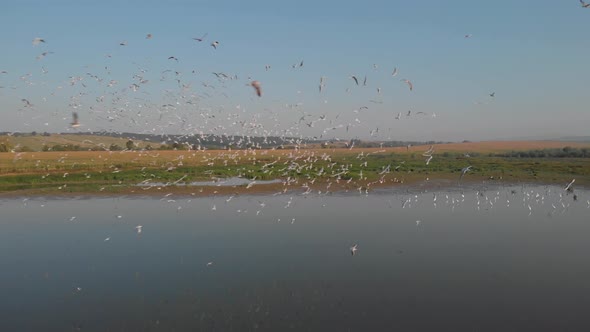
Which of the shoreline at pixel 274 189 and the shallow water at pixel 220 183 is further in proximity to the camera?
the shallow water at pixel 220 183

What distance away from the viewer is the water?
12609mm

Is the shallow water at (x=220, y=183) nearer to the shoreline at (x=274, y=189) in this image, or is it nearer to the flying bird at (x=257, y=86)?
the shoreline at (x=274, y=189)

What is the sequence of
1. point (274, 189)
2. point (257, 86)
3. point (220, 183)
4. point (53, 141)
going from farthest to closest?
point (53, 141) < point (220, 183) < point (274, 189) < point (257, 86)

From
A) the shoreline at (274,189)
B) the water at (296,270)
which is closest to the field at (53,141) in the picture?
the shoreline at (274,189)

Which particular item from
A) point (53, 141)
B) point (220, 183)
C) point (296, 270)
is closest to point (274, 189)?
point (220, 183)

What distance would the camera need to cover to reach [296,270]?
16.5 m

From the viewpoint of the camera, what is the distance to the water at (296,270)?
12.6m

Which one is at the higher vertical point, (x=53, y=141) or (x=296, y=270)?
(x=296, y=270)

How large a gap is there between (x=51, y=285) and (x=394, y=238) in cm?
1306

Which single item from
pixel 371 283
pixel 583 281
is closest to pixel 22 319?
pixel 371 283

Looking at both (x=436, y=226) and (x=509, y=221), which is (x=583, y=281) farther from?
Answer: (x=509, y=221)

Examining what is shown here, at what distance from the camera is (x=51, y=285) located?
15188 millimetres

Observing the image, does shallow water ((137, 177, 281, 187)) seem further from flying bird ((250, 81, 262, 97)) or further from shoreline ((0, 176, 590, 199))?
flying bird ((250, 81, 262, 97))

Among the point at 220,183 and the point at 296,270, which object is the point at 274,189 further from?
the point at 296,270
